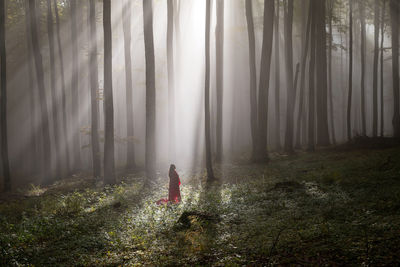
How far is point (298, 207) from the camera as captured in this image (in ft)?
26.0

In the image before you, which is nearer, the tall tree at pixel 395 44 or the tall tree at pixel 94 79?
the tall tree at pixel 94 79

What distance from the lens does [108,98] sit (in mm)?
14359

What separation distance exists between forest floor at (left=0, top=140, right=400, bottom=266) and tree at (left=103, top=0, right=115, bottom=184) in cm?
234

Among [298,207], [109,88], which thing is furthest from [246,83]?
[298,207]

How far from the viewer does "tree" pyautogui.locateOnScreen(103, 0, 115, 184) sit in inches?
550

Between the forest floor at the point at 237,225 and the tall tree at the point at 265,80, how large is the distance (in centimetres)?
351

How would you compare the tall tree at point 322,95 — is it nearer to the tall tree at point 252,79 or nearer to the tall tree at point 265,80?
the tall tree at point 252,79

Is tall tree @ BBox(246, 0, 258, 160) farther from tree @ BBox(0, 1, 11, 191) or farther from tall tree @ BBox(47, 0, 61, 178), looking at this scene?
tree @ BBox(0, 1, 11, 191)

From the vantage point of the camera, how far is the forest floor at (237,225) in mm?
5234

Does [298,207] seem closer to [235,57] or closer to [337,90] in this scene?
[235,57]

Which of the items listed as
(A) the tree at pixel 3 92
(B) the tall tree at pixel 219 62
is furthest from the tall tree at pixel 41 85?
(B) the tall tree at pixel 219 62

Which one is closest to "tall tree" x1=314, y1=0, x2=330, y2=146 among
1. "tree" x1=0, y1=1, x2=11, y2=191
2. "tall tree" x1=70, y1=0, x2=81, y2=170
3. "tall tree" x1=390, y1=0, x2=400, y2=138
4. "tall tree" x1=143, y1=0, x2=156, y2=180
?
"tall tree" x1=390, y1=0, x2=400, y2=138

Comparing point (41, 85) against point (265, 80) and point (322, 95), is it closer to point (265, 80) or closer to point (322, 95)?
point (265, 80)

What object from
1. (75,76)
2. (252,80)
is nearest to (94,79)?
(75,76)
